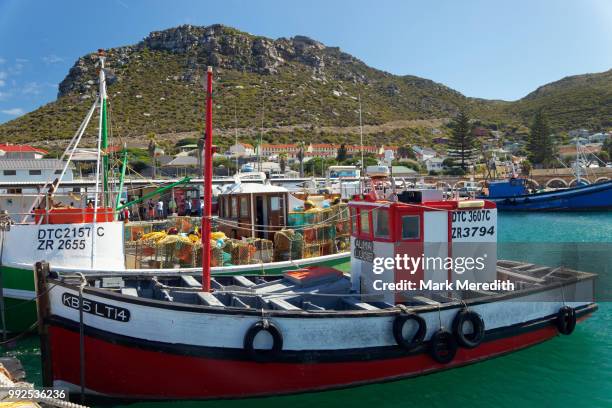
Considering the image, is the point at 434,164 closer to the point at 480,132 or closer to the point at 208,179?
the point at 480,132

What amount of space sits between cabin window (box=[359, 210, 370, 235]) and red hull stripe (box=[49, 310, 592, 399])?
262 centimetres

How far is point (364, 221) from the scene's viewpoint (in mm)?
Result: 9836

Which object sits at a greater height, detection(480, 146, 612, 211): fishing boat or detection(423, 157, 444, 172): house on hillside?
detection(423, 157, 444, 172): house on hillside

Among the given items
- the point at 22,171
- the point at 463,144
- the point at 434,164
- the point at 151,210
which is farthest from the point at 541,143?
the point at 22,171

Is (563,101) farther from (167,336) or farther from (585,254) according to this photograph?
(167,336)

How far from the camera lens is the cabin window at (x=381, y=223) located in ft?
30.4

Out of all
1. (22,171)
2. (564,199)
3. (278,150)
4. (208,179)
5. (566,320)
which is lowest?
(566,320)

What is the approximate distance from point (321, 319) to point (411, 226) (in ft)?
8.37

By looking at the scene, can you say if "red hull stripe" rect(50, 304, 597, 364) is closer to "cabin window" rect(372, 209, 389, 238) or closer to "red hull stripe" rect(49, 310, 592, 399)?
"red hull stripe" rect(49, 310, 592, 399)

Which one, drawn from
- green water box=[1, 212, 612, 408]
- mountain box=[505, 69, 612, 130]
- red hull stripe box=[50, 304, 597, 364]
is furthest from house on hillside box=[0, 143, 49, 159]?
mountain box=[505, 69, 612, 130]

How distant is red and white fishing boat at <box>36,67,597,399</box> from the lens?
306 inches

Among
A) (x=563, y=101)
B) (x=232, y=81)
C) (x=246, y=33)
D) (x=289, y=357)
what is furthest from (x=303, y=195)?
(x=563, y=101)

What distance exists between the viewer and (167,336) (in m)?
7.68

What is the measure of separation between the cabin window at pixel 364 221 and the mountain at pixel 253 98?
6736 cm
